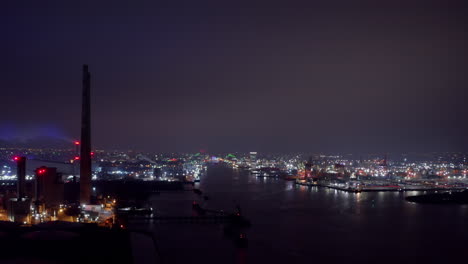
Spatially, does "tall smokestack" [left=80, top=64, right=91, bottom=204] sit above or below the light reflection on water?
above

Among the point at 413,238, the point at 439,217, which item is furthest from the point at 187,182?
the point at 413,238

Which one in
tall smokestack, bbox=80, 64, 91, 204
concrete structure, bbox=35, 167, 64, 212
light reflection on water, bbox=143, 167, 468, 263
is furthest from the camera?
tall smokestack, bbox=80, 64, 91, 204

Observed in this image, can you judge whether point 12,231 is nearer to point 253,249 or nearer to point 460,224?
point 253,249

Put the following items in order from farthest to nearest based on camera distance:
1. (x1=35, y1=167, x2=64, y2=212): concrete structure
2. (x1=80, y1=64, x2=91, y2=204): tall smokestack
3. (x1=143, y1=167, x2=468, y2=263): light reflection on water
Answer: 1. (x1=80, y1=64, x2=91, y2=204): tall smokestack
2. (x1=35, y1=167, x2=64, y2=212): concrete structure
3. (x1=143, y1=167, x2=468, y2=263): light reflection on water

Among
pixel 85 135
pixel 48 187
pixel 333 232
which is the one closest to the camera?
pixel 333 232

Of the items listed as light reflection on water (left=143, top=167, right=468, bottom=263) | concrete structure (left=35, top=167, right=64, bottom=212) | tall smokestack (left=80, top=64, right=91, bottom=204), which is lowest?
light reflection on water (left=143, top=167, right=468, bottom=263)

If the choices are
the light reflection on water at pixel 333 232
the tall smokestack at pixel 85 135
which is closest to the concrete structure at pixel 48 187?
the tall smokestack at pixel 85 135

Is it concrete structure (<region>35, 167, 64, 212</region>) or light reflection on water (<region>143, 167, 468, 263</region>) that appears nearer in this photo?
light reflection on water (<region>143, 167, 468, 263</region>)

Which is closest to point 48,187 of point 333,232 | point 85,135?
point 85,135

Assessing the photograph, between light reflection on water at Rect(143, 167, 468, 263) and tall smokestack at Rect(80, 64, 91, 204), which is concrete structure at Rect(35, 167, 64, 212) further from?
light reflection on water at Rect(143, 167, 468, 263)

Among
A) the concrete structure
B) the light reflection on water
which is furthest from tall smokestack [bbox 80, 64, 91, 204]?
the light reflection on water

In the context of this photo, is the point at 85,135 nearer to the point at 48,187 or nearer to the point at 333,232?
the point at 48,187
